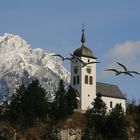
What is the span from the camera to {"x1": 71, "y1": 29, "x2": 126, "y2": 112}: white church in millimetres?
132500

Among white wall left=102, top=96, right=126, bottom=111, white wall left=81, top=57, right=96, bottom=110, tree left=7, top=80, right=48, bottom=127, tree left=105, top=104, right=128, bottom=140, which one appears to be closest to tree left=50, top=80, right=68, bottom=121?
tree left=7, top=80, right=48, bottom=127

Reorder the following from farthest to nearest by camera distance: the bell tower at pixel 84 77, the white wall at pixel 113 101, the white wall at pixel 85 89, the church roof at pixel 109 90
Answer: the church roof at pixel 109 90 → the white wall at pixel 113 101 → the bell tower at pixel 84 77 → the white wall at pixel 85 89

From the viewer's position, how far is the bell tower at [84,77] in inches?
5197

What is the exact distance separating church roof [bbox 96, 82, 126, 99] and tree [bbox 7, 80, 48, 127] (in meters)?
29.7

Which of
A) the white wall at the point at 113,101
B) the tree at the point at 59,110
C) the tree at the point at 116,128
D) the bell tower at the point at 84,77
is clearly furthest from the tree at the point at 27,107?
the white wall at the point at 113,101

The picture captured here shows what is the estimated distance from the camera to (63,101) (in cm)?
10925

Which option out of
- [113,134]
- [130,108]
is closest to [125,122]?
[113,134]

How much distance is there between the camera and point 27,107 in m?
105

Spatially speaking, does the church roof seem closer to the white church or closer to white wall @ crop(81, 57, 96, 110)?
the white church

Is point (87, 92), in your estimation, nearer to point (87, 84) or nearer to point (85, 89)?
point (85, 89)

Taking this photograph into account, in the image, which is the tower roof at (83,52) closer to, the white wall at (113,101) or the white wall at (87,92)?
the white wall at (87,92)

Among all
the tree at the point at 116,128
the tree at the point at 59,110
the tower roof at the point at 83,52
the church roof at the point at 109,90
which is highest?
the tower roof at the point at 83,52

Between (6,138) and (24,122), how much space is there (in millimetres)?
5708

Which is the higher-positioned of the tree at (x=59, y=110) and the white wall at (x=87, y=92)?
the white wall at (x=87, y=92)
